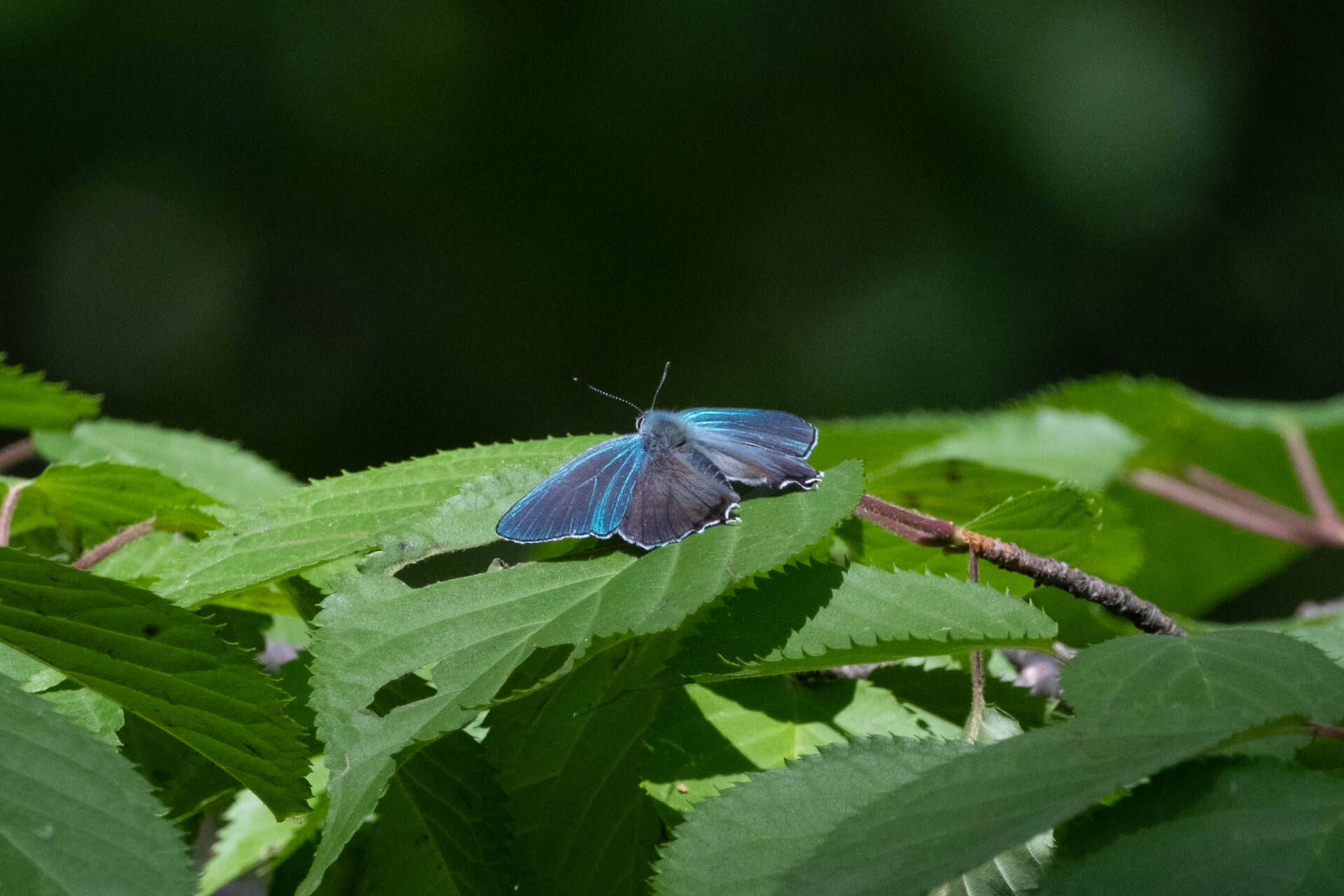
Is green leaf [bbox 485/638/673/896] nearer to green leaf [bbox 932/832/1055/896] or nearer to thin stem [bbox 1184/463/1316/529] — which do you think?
green leaf [bbox 932/832/1055/896]

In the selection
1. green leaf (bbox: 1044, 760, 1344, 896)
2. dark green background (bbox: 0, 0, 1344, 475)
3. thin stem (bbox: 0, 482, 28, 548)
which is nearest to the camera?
green leaf (bbox: 1044, 760, 1344, 896)

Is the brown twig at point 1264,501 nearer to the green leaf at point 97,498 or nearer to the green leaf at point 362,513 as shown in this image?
the green leaf at point 362,513

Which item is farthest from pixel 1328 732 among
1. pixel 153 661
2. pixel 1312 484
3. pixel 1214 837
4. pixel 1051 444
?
pixel 1312 484

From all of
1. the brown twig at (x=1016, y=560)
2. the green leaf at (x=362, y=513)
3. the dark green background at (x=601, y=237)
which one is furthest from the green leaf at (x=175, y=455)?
the dark green background at (x=601, y=237)

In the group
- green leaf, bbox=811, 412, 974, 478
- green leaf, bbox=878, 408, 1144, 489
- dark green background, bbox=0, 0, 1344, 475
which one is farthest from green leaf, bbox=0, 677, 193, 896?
dark green background, bbox=0, 0, 1344, 475

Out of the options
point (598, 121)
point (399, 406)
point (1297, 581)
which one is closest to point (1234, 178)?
point (1297, 581)

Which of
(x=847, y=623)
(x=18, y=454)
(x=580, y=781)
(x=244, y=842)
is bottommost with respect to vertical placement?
(x=244, y=842)

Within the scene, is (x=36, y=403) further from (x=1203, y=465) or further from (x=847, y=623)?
(x=1203, y=465)
